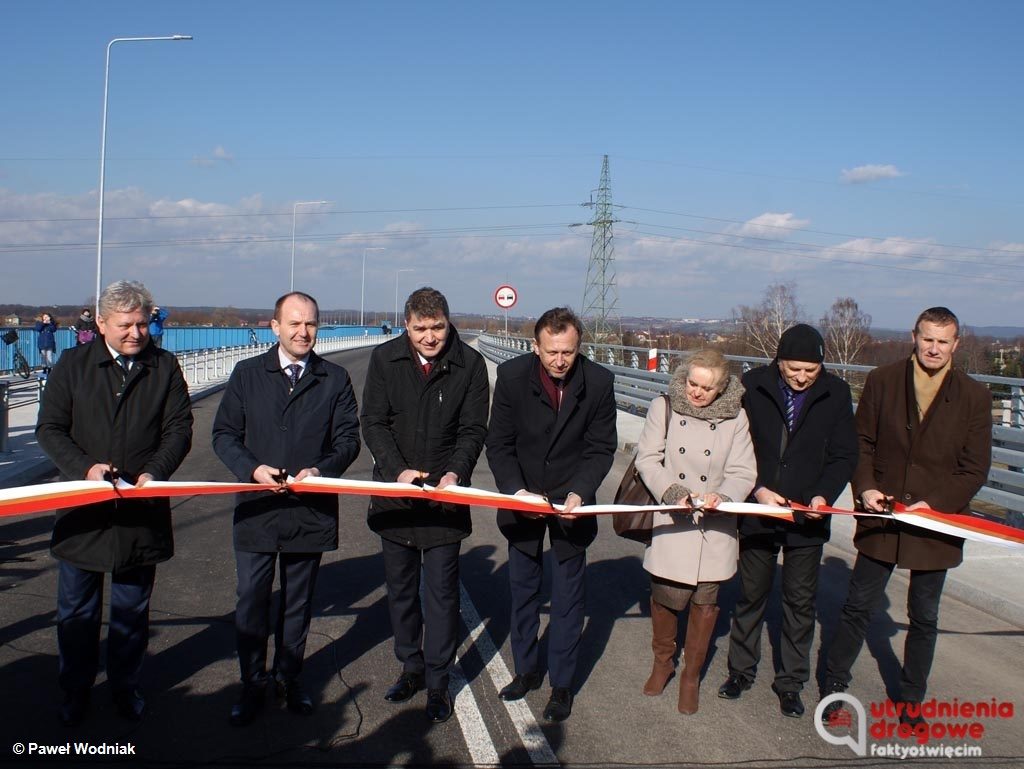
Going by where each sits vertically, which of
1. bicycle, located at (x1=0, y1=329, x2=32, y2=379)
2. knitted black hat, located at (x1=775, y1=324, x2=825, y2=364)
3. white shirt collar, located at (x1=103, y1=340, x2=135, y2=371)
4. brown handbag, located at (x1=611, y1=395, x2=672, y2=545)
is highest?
knitted black hat, located at (x1=775, y1=324, x2=825, y2=364)

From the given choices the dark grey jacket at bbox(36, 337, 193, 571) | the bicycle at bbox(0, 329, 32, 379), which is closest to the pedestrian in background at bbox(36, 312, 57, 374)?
the bicycle at bbox(0, 329, 32, 379)

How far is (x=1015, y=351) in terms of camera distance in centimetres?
2412

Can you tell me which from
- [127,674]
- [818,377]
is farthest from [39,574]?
[818,377]

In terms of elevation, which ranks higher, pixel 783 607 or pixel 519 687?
pixel 783 607

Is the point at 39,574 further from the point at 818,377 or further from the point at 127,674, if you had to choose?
the point at 818,377

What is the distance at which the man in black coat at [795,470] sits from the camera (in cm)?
489

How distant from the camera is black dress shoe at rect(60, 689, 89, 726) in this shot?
173 inches

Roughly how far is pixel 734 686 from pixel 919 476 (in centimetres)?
151

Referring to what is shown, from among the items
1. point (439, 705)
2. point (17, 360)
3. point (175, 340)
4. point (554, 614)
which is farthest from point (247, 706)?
point (175, 340)

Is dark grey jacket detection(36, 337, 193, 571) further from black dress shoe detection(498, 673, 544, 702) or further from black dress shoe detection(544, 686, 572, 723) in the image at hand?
black dress shoe detection(544, 686, 572, 723)

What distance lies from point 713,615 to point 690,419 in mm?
1047

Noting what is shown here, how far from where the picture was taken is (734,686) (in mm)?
5133

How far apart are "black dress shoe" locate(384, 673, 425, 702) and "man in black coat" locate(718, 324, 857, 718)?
1.67 meters

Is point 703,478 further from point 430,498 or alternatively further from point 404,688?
point 404,688
